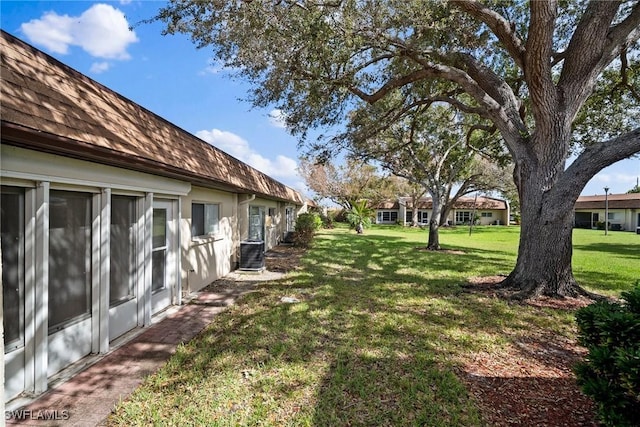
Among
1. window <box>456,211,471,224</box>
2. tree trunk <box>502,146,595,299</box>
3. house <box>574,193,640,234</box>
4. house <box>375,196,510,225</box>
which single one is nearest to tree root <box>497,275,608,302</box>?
tree trunk <box>502,146,595,299</box>

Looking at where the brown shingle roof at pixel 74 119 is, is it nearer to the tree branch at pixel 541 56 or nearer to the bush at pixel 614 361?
the bush at pixel 614 361

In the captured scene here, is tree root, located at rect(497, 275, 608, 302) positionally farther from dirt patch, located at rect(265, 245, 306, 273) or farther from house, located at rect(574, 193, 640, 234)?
house, located at rect(574, 193, 640, 234)

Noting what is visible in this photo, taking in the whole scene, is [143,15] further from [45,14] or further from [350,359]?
[350,359]

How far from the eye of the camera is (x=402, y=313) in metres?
6.82

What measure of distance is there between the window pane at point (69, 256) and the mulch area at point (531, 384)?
5096 millimetres

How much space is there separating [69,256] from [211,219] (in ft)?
17.1

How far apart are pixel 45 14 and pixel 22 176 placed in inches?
137

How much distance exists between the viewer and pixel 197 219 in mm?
8523

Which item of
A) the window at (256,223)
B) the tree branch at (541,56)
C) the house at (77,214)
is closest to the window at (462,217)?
the window at (256,223)

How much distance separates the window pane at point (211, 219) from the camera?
9.05m

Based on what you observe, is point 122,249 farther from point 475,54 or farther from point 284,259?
point 475,54

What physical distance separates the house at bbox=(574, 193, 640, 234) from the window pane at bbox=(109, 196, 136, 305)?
39064 mm

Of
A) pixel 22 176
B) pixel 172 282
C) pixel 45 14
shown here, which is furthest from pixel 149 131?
pixel 172 282

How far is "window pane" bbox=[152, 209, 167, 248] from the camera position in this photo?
6.24 meters
